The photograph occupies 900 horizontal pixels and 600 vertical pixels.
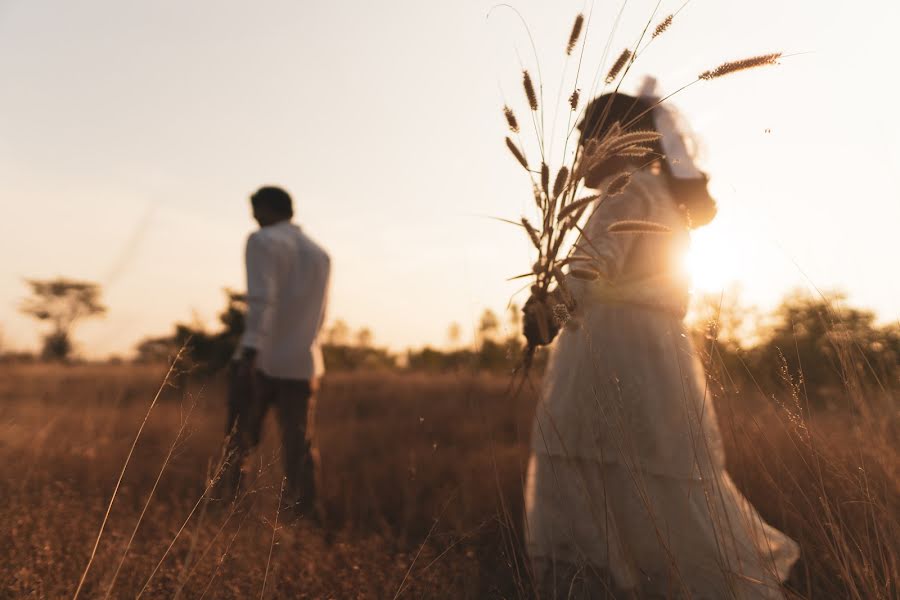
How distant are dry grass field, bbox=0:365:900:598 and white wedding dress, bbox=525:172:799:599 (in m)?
0.14

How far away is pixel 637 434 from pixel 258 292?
208 cm


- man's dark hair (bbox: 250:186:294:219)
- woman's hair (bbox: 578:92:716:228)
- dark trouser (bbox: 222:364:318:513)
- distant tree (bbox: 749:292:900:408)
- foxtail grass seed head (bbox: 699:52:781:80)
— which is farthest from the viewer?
man's dark hair (bbox: 250:186:294:219)

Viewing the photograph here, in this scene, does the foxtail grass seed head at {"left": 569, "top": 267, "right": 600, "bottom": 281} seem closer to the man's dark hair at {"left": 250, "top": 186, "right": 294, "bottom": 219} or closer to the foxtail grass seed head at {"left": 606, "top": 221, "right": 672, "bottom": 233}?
the foxtail grass seed head at {"left": 606, "top": 221, "right": 672, "bottom": 233}

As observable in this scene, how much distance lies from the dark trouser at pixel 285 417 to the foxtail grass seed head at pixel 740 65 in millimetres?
2459

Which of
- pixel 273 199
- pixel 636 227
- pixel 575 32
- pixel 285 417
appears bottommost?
pixel 285 417

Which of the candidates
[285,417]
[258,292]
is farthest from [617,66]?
[285,417]

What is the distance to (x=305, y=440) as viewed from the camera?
3287mm

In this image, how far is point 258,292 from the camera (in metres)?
3.26

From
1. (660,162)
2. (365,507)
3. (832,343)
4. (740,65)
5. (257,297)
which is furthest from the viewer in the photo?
(365,507)

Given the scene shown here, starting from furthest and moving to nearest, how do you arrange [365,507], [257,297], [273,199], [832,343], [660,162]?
[273,199] < [365,507] < [257,297] < [660,162] < [832,343]

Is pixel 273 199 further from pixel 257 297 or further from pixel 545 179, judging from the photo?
pixel 545 179

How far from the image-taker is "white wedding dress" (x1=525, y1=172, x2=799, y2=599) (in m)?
1.85

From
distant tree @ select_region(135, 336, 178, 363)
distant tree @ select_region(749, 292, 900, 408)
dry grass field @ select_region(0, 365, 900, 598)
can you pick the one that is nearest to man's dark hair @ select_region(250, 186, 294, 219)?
distant tree @ select_region(135, 336, 178, 363)

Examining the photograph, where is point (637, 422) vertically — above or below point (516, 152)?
below
